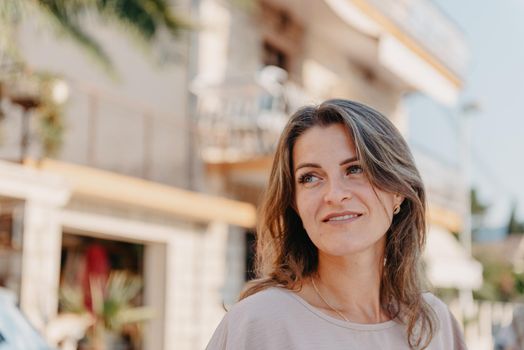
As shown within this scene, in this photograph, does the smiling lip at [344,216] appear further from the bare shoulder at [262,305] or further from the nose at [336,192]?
the bare shoulder at [262,305]

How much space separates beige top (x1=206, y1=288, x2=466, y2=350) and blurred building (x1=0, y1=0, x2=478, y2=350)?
7813mm

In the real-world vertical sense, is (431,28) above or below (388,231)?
above

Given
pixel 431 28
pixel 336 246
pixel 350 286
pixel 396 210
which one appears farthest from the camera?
pixel 431 28

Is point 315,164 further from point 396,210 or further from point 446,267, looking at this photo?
point 446,267

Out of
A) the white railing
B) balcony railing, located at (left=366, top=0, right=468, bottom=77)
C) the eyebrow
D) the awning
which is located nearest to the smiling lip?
the eyebrow

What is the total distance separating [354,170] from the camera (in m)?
2.08

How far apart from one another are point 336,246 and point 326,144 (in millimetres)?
239

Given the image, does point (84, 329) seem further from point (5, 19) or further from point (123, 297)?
point (5, 19)

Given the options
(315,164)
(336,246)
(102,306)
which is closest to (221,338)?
(336,246)

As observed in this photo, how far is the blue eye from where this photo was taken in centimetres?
208

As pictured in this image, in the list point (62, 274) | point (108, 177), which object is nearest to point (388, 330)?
point (108, 177)

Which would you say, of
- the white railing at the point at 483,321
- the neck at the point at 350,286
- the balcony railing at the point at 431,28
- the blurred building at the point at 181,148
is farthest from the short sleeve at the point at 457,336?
the white railing at the point at 483,321

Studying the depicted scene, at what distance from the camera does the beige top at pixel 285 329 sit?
1.93 meters

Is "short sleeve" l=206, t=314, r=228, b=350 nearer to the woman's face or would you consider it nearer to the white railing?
the woman's face
